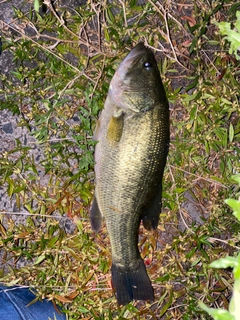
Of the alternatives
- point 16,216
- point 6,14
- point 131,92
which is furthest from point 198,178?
point 6,14

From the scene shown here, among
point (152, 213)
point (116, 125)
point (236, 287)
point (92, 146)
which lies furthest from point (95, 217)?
point (236, 287)

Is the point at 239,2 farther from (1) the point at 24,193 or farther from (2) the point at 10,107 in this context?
(1) the point at 24,193

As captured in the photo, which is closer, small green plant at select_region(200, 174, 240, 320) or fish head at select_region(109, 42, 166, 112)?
small green plant at select_region(200, 174, 240, 320)

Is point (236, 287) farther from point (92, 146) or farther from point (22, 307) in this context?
point (22, 307)

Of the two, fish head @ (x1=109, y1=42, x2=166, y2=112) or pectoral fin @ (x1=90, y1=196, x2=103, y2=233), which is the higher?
fish head @ (x1=109, y1=42, x2=166, y2=112)

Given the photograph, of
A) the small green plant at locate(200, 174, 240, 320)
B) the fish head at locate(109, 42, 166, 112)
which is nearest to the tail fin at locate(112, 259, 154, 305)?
the fish head at locate(109, 42, 166, 112)

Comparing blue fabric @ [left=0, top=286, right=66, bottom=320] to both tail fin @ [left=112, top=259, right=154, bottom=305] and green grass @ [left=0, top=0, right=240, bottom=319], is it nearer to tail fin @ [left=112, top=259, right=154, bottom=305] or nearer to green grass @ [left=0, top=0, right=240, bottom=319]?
green grass @ [left=0, top=0, right=240, bottom=319]

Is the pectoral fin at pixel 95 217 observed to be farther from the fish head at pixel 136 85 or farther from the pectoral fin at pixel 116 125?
the fish head at pixel 136 85
